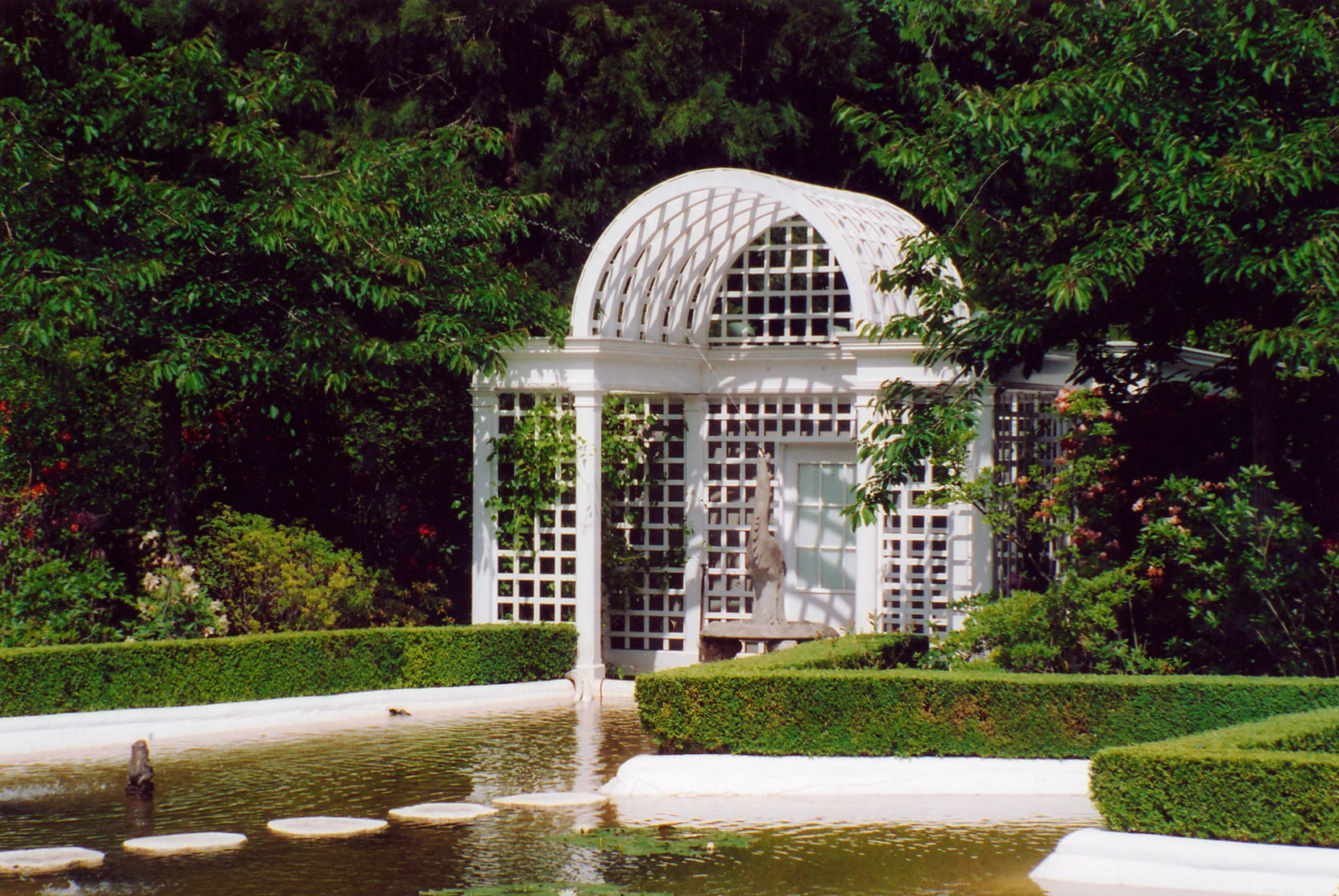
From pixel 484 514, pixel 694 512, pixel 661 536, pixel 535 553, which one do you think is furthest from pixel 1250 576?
pixel 661 536

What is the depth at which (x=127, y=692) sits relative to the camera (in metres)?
11.8

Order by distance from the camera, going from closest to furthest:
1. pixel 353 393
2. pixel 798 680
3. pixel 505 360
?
pixel 798 680
pixel 505 360
pixel 353 393

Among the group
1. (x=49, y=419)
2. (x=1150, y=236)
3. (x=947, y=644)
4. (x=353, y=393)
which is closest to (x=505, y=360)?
(x=353, y=393)

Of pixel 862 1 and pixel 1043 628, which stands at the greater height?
pixel 862 1

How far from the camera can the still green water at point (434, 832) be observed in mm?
7062

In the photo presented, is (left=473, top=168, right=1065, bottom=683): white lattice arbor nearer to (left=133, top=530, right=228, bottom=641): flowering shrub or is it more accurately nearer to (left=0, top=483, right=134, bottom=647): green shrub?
(left=133, top=530, right=228, bottom=641): flowering shrub

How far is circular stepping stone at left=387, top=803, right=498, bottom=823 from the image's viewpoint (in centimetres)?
852

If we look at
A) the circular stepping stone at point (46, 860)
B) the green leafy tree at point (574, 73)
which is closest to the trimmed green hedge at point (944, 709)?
the circular stepping stone at point (46, 860)

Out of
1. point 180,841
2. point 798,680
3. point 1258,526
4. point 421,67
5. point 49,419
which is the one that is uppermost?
point 421,67

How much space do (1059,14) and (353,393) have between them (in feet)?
27.0

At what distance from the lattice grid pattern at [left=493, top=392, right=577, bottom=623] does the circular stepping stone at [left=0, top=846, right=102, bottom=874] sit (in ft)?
23.3

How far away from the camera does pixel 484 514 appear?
48.1ft

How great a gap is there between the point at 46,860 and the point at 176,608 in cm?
570

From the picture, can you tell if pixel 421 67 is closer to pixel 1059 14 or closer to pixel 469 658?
pixel 469 658
